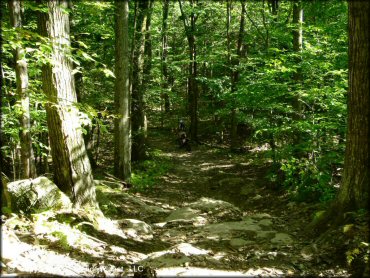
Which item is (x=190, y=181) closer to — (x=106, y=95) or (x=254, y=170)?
(x=254, y=170)

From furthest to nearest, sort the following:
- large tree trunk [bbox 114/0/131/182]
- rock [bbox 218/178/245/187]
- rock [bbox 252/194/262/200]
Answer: rock [bbox 218/178/245/187] → rock [bbox 252/194/262/200] → large tree trunk [bbox 114/0/131/182]

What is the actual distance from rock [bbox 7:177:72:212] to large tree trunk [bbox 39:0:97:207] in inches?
13.9

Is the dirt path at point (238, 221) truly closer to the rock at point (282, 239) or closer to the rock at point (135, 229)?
the rock at point (282, 239)

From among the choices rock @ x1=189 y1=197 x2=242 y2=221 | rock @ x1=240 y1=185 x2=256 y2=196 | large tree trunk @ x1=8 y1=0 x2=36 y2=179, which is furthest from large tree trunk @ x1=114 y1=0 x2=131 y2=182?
large tree trunk @ x1=8 y1=0 x2=36 y2=179

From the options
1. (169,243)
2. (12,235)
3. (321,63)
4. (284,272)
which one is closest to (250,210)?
(169,243)

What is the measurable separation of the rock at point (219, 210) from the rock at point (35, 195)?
13.2 ft

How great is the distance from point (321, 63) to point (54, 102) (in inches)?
261

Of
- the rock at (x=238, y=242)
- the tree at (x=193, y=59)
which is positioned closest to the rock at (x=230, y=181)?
the rock at (x=238, y=242)

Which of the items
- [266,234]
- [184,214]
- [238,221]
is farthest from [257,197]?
[266,234]

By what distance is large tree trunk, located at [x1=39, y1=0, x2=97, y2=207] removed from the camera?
5957 mm

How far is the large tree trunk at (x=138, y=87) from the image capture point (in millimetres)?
13891

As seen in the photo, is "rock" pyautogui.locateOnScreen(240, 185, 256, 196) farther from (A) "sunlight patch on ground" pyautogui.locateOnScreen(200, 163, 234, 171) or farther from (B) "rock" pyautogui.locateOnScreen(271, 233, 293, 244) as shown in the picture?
(B) "rock" pyautogui.locateOnScreen(271, 233, 293, 244)

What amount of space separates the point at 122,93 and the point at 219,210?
5.10 meters

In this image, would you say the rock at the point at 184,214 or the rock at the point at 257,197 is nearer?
the rock at the point at 184,214
